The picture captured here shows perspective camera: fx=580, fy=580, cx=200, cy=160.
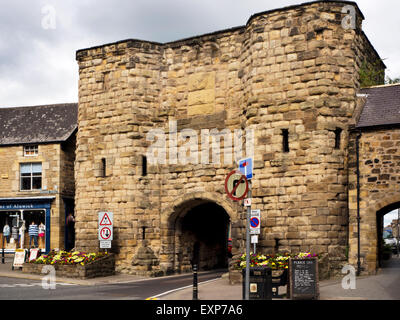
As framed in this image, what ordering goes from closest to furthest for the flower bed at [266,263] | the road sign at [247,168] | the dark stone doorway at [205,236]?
1. the road sign at [247,168]
2. the flower bed at [266,263]
3. the dark stone doorway at [205,236]

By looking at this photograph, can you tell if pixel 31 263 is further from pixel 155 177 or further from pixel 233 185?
pixel 233 185

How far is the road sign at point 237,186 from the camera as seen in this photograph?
11.3m

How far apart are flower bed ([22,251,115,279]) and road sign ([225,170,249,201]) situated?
10.5m

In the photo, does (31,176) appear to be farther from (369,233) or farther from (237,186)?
(237,186)

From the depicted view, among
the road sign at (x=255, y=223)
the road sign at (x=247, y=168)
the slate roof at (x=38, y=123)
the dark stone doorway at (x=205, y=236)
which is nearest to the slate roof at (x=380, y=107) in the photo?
the road sign at (x=255, y=223)

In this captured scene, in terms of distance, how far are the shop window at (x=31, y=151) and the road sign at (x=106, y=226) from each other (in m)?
13.0

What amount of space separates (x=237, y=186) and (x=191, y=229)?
515 inches

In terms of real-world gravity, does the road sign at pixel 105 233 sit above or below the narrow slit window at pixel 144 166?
below

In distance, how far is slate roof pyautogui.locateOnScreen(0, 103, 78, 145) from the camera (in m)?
32.6

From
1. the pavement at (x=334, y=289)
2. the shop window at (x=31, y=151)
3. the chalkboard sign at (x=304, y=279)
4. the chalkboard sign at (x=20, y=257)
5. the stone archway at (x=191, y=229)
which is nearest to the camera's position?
the chalkboard sign at (x=304, y=279)

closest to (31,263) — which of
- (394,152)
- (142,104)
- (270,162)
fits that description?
(142,104)

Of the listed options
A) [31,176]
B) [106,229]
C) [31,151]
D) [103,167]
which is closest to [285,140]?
[106,229]

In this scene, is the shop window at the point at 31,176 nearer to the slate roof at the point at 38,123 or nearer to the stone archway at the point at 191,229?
the slate roof at the point at 38,123

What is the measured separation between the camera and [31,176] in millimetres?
32562
